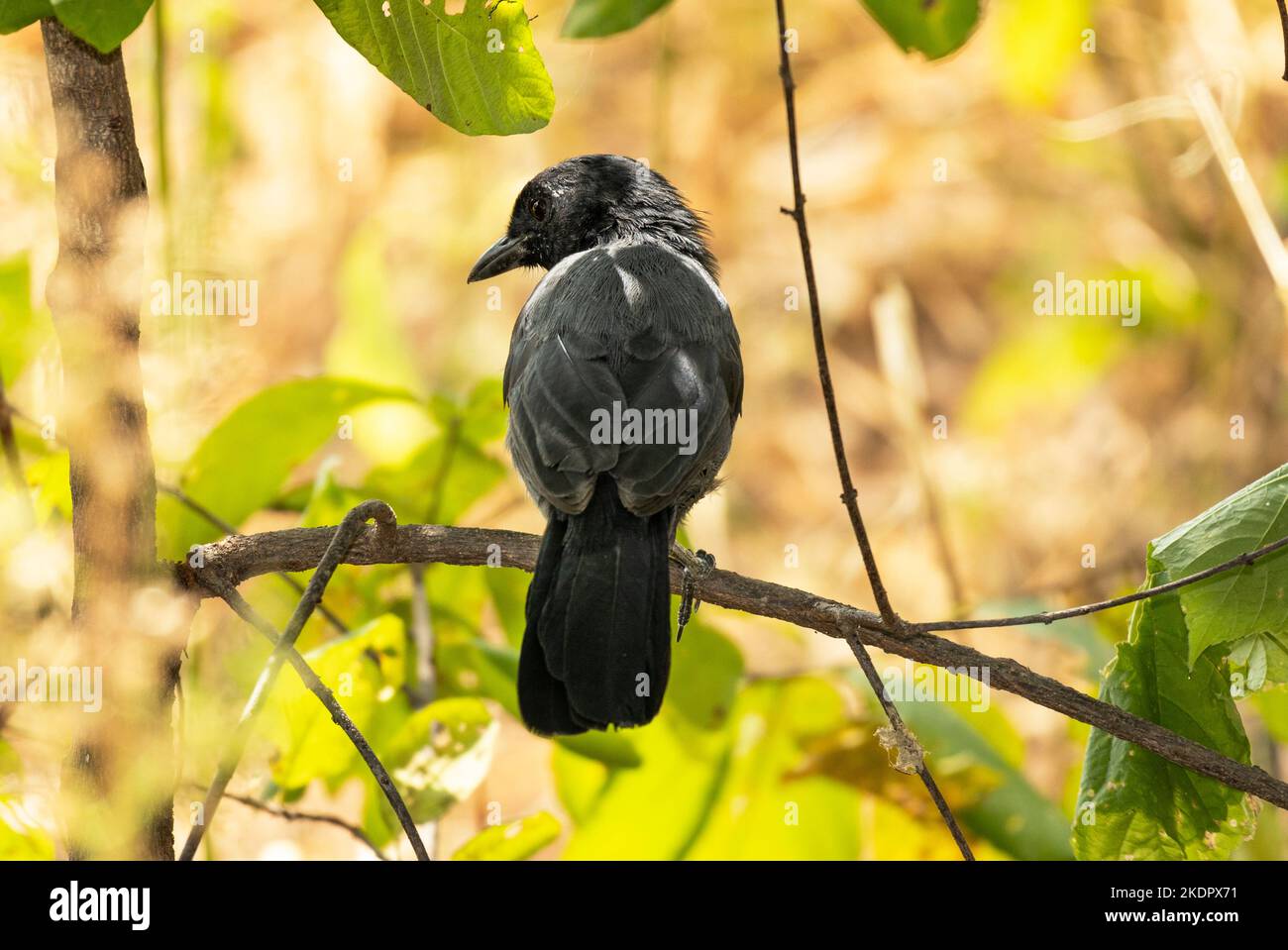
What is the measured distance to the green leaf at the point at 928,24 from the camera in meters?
2.06

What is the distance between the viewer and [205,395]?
8.54 ft

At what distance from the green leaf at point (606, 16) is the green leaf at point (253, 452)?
0.90 metres

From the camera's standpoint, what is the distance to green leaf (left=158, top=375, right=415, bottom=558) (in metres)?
2.51

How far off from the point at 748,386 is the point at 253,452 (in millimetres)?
4986

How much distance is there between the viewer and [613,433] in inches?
108

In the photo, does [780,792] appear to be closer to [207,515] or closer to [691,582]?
[691,582]

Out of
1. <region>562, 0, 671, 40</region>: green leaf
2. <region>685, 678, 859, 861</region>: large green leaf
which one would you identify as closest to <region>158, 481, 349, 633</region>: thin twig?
<region>685, 678, 859, 861</region>: large green leaf

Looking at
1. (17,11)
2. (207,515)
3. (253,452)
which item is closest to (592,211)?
(253,452)

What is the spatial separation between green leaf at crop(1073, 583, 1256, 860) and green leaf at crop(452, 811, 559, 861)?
888 mm

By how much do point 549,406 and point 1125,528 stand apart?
14.7 ft

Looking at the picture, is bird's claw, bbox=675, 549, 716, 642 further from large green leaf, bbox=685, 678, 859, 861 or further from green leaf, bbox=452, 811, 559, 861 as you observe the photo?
green leaf, bbox=452, 811, 559, 861

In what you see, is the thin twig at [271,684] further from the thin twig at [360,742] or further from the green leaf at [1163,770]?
the green leaf at [1163,770]
